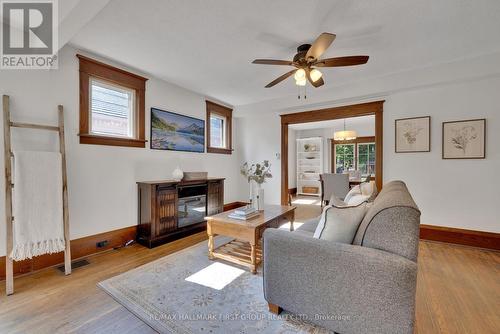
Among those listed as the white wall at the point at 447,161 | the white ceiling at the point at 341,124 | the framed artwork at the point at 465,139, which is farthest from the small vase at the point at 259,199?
the white ceiling at the point at 341,124

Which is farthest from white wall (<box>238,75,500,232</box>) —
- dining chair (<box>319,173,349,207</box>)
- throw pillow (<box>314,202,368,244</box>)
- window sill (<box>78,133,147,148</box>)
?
window sill (<box>78,133,147,148</box>)

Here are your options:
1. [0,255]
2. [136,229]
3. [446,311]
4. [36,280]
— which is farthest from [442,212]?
[0,255]

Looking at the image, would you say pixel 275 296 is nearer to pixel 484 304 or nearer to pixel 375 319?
pixel 375 319

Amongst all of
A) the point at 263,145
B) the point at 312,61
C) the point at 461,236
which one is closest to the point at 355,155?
the point at 263,145

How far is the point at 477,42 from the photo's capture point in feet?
8.12

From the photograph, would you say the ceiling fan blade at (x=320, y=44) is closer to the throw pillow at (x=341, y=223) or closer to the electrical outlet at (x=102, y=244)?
the throw pillow at (x=341, y=223)

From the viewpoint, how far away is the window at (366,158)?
7.35 meters

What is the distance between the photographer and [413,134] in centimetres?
336

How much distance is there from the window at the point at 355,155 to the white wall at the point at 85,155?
5.94 meters

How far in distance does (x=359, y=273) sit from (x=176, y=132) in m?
3.39

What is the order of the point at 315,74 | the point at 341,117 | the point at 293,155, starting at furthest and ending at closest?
the point at 293,155 < the point at 341,117 < the point at 315,74

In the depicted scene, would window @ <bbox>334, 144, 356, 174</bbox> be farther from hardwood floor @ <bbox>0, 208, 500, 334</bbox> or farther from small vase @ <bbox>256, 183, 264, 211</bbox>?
small vase @ <bbox>256, 183, 264, 211</bbox>

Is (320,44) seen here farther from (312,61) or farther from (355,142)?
(355,142)

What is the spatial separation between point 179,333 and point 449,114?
4.12 meters
